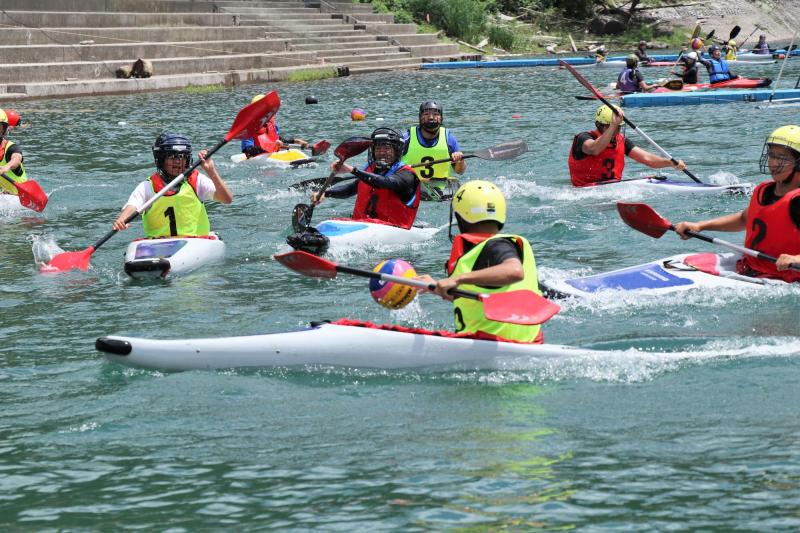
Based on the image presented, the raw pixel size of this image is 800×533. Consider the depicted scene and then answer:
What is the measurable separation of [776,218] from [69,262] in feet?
20.0

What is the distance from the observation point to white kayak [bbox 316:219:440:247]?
10875mm

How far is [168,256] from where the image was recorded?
32.6 feet

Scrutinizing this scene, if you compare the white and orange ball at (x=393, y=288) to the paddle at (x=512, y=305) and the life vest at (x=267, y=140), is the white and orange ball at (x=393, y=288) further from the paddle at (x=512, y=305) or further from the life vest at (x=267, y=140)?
the life vest at (x=267, y=140)

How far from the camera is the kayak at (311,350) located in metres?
6.89

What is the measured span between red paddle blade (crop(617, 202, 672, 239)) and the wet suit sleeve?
2.64m

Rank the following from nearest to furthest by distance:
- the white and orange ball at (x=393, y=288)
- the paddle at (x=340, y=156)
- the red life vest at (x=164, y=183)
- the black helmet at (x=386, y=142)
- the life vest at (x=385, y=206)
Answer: the white and orange ball at (x=393, y=288), the red life vest at (x=164, y=183), the black helmet at (x=386, y=142), the paddle at (x=340, y=156), the life vest at (x=385, y=206)

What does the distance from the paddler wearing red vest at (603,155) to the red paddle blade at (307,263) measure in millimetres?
6019

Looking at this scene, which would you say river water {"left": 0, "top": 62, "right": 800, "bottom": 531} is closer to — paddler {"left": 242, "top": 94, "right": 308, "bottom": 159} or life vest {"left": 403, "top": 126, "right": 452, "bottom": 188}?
life vest {"left": 403, "top": 126, "right": 452, "bottom": 188}

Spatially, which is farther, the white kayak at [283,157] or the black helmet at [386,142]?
the white kayak at [283,157]

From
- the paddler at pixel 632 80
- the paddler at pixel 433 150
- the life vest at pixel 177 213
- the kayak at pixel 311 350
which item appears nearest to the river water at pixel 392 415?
the kayak at pixel 311 350

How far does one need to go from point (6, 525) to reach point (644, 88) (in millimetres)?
23151

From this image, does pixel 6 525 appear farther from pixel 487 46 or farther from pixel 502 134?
pixel 487 46

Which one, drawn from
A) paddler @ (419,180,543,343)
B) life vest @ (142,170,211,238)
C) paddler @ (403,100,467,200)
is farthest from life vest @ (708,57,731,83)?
paddler @ (419,180,543,343)

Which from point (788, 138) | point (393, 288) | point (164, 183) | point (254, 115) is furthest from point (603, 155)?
point (393, 288)
